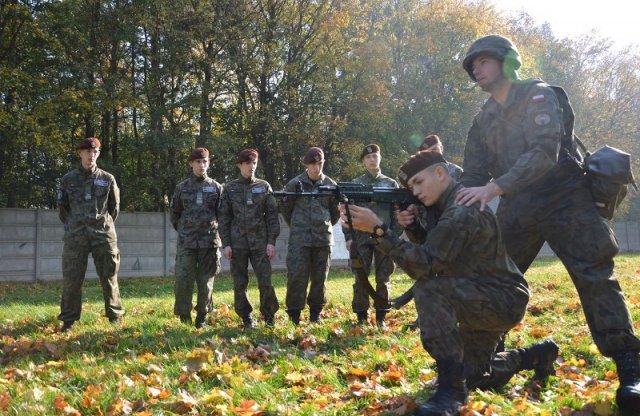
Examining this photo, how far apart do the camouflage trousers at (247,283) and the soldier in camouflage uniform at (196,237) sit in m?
0.38

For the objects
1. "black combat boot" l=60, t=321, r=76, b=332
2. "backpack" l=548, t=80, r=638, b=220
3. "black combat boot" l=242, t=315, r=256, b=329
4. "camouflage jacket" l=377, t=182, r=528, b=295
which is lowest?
"black combat boot" l=60, t=321, r=76, b=332

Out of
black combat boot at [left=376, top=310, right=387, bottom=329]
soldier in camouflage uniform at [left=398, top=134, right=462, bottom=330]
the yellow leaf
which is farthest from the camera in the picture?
black combat boot at [left=376, top=310, right=387, bottom=329]

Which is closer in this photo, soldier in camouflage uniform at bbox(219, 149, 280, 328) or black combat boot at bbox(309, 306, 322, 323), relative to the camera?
soldier in camouflage uniform at bbox(219, 149, 280, 328)

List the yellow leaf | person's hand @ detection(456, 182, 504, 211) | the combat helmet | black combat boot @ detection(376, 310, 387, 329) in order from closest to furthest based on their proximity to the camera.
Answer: person's hand @ detection(456, 182, 504, 211) → the yellow leaf → the combat helmet → black combat boot @ detection(376, 310, 387, 329)

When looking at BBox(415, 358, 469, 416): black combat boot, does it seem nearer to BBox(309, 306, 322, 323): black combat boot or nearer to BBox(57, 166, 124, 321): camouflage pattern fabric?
BBox(309, 306, 322, 323): black combat boot

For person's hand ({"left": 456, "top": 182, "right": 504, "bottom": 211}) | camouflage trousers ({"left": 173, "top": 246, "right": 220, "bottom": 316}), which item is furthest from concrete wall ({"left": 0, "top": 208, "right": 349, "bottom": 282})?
person's hand ({"left": 456, "top": 182, "right": 504, "bottom": 211})

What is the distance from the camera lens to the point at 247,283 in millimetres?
7312

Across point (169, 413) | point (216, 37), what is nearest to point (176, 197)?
point (169, 413)

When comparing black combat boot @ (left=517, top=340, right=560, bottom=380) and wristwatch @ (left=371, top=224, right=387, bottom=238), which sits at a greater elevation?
wristwatch @ (left=371, top=224, right=387, bottom=238)

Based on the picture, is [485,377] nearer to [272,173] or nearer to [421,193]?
[421,193]

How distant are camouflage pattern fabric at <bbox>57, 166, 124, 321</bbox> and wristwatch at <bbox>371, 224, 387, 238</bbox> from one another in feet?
16.4

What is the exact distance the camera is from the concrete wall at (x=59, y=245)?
16.8 meters

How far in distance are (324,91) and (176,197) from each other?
54.2 feet

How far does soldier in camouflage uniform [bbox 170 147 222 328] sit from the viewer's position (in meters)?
7.47
